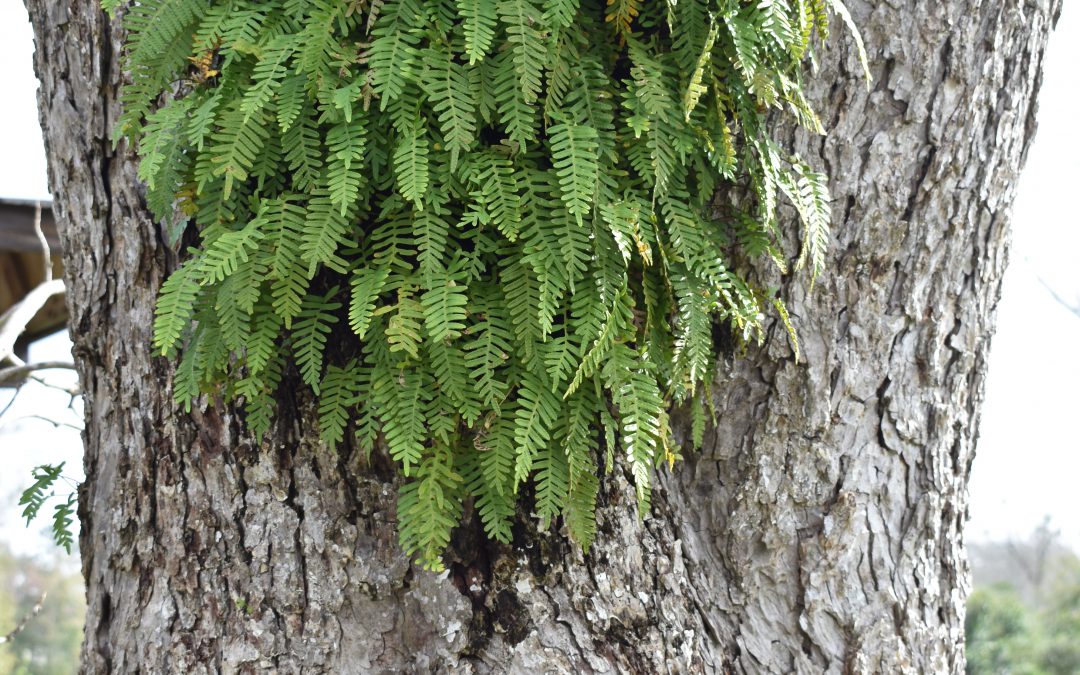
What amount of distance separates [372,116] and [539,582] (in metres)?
0.76

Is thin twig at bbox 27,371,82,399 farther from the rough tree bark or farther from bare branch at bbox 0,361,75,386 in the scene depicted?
the rough tree bark

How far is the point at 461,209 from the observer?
129 centimetres

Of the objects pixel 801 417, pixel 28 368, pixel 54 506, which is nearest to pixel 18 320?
pixel 28 368

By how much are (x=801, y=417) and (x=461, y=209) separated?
744 millimetres

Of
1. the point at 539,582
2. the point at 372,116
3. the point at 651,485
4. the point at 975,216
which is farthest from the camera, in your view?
the point at 975,216

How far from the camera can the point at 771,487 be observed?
1.57 metres

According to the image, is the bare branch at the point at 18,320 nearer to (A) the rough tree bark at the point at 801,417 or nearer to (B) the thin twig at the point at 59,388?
(B) the thin twig at the point at 59,388

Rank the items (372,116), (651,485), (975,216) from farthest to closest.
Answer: (975,216)
(651,485)
(372,116)

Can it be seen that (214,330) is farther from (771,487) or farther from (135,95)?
(771,487)

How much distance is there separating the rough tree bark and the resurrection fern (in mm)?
208

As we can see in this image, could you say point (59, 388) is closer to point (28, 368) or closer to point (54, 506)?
point (28, 368)

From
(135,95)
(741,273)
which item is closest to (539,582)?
(741,273)

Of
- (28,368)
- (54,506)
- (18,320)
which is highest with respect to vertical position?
(18,320)

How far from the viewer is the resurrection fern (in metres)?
1.21
